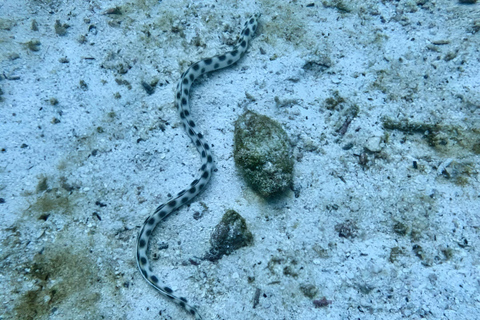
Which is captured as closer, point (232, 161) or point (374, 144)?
point (374, 144)

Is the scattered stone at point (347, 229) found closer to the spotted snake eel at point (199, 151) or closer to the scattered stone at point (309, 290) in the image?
the scattered stone at point (309, 290)

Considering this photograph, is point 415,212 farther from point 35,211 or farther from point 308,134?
point 35,211

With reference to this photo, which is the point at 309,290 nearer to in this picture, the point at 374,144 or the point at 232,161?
the point at 232,161

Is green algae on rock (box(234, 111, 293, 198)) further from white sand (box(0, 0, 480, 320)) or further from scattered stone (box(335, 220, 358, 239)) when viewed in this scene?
scattered stone (box(335, 220, 358, 239))

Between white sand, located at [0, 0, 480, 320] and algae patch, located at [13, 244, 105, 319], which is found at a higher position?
white sand, located at [0, 0, 480, 320]

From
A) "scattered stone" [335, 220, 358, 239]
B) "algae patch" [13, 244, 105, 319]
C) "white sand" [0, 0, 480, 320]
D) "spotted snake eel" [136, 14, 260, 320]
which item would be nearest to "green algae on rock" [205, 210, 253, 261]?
"white sand" [0, 0, 480, 320]

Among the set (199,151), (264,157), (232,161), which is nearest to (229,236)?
(264,157)
